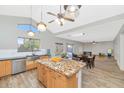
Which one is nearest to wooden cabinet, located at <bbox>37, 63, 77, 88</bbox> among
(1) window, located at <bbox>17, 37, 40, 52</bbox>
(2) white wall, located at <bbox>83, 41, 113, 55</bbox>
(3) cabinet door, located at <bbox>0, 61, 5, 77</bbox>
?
(3) cabinet door, located at <bbox>0, 61, 5, 77</bbox>

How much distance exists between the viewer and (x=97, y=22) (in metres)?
3.93

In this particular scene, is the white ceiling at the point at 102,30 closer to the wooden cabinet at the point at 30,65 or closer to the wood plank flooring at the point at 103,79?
the wood plank flooring at the point at 103,79

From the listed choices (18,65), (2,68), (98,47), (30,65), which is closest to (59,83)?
(2,68)

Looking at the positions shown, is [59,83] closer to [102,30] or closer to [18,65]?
[18,65]

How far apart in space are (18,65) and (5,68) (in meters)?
0.62

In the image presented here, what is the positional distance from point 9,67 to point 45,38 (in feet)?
10.5

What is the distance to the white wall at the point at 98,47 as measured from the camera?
11.9 m

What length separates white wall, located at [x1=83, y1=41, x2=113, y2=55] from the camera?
39.1 feet

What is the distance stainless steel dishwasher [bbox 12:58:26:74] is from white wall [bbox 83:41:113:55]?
33.2ft

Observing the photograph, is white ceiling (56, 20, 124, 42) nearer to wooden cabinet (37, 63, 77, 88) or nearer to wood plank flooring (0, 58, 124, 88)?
wood plank flooring (0, 58, 124, 88)

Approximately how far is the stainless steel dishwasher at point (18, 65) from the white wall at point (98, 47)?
10114 mm
